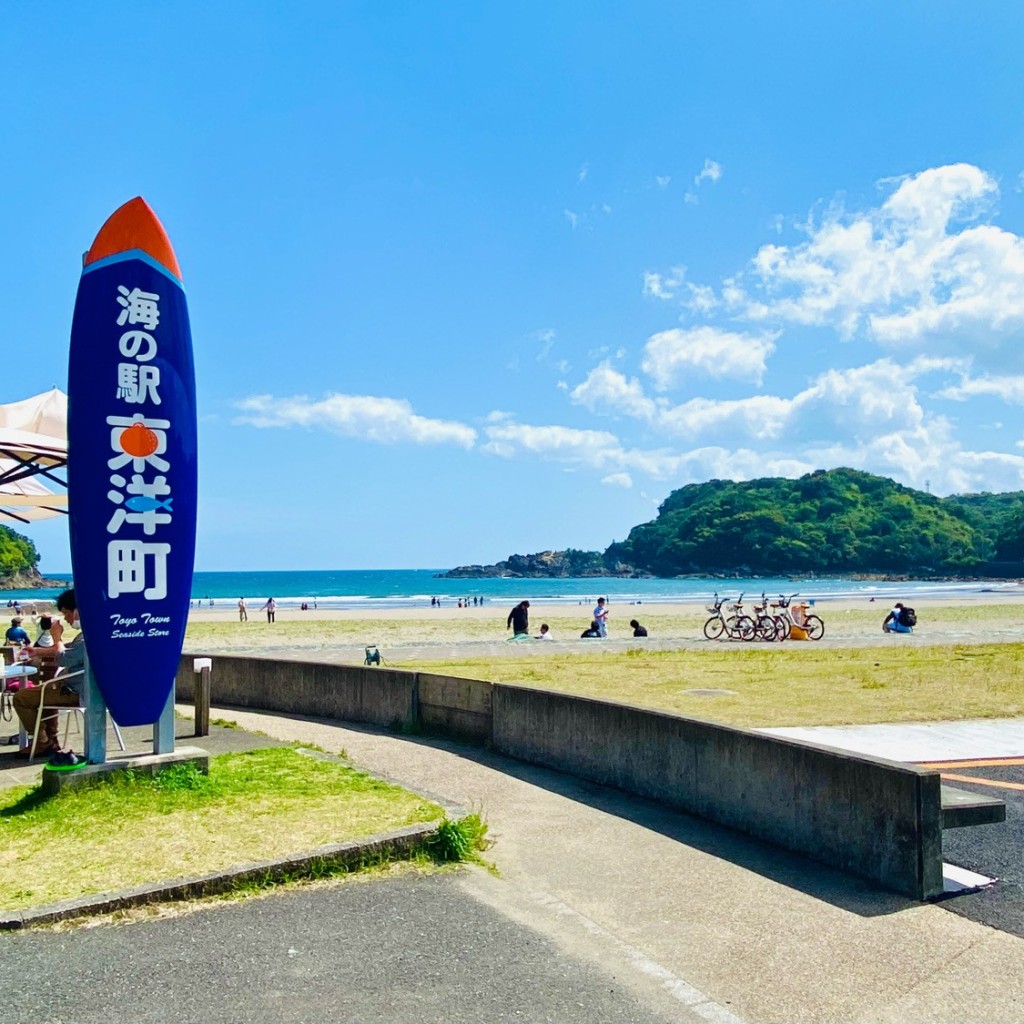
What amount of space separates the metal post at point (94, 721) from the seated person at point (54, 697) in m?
0.93

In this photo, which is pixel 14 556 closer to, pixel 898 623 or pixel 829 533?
pixel 829 533

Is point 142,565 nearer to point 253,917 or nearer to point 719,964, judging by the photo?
point 253,917

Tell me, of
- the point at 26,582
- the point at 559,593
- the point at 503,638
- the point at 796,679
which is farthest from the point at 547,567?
the point at 796,679

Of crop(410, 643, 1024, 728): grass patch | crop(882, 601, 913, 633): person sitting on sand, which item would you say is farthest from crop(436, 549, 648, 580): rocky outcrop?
crop(410, 643, 1024, 728): grass patch

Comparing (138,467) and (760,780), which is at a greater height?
(138,467)

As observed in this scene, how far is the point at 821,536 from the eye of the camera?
153125mm

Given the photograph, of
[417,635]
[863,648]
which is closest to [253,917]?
[863,648]

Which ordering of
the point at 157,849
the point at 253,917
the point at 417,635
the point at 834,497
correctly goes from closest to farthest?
the point at 253,917 < the point at 157,849 < the point at 417,635 < the point at 834,497

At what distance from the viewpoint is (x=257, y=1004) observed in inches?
137

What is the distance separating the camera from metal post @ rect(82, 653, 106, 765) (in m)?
6.60

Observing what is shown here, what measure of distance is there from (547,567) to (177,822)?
182 m

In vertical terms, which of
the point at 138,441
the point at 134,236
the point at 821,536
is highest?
the point at 821,536

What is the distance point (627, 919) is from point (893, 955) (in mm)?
1185

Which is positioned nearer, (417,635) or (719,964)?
(719,964)
